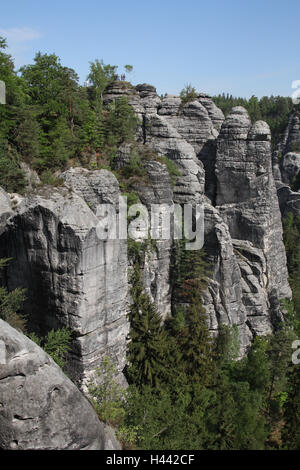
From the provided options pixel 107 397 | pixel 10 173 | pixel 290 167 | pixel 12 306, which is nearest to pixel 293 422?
pixel 107 397

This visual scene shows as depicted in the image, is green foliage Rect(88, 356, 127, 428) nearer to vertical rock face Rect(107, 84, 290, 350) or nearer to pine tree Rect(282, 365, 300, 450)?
pine tree Rect(282, 365, 300, 450)

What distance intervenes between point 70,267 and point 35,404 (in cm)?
607

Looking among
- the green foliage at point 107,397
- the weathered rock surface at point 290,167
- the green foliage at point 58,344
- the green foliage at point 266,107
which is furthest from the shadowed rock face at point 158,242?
the green foliage at point 266,107

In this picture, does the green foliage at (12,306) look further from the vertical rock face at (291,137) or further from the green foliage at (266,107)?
the green foliage at (266,107)

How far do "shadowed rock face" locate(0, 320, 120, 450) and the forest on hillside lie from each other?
11.4 feet

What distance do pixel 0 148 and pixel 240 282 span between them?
1904cm

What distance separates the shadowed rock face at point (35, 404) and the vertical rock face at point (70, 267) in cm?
443

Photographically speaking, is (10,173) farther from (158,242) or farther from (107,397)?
(107,397)

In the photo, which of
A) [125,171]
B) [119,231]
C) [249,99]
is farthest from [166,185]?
[249,99]

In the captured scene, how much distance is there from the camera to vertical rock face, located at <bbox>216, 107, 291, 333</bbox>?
3106 cm

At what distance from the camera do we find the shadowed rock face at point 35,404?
1180cm

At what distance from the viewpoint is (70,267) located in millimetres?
16625

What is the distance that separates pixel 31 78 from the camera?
26578 millimetres

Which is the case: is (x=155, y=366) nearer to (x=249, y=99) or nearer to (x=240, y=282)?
(x=240, y=282)
